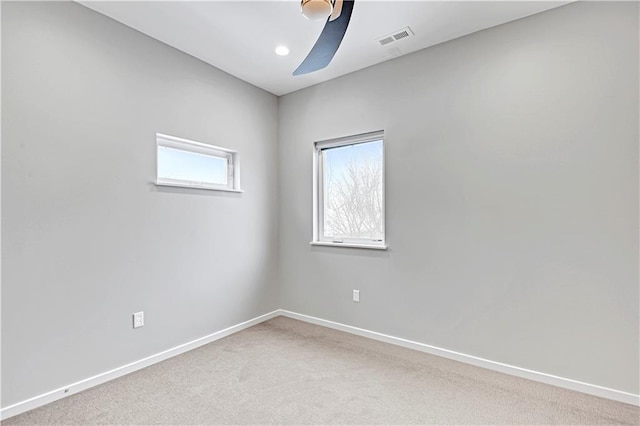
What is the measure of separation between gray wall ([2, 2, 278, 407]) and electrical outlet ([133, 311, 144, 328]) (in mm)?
42

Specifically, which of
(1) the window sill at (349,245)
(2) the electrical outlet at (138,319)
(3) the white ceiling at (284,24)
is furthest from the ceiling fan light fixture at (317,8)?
(2) the electrical outlet at (138,319)

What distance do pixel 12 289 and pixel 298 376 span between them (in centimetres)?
187

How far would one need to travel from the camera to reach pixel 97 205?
219 cm

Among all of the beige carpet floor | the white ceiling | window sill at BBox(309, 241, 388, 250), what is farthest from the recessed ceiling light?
the beige carpet floor

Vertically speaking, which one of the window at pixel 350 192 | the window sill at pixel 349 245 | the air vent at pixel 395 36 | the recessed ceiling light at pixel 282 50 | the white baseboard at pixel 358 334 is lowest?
the white baseboard at pixel 358 334

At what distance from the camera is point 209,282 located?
2.94 m

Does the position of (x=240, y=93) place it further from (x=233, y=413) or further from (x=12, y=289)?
(x=233, y=413)

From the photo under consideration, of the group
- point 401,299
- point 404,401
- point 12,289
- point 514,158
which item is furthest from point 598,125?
point 12,289

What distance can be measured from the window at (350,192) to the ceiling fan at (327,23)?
4.31ft

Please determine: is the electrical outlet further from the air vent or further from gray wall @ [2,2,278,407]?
the air vent

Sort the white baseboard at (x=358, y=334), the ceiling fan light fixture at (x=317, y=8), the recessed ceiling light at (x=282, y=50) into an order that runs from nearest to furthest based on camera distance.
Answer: the ceiling fan light fixture at (x=317, y=8) → the white baseboard at (x=358, y=334) → the recessed ceiling light at (x=282, y=50)

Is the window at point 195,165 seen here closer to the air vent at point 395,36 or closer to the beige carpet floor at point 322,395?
the beige carpet floor at point 322,395

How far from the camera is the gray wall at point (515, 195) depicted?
6.53 ft

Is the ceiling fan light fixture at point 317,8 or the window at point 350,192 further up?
the ceiling fan light fixture at point 317,8
